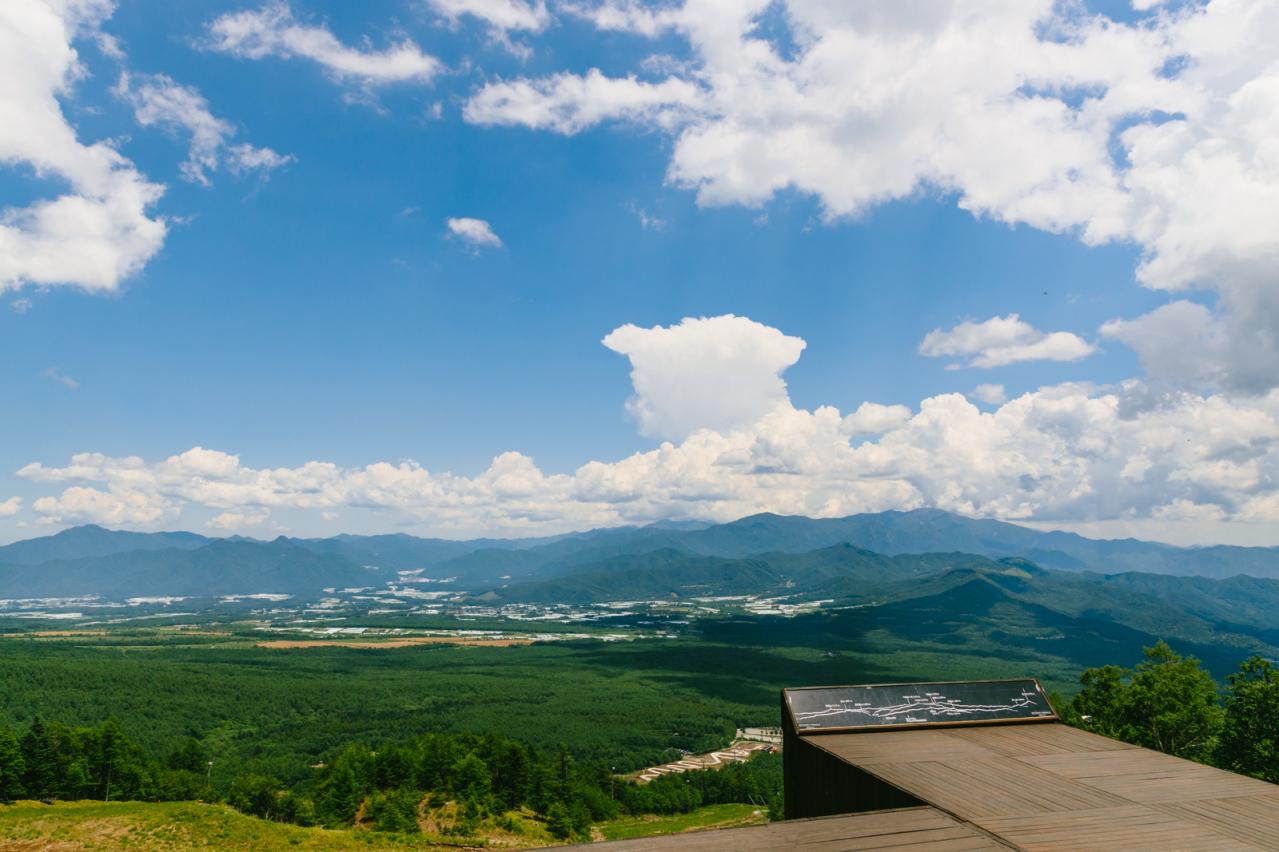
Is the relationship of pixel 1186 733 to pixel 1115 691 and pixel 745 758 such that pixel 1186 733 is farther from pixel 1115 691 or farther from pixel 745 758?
pixel 745 758

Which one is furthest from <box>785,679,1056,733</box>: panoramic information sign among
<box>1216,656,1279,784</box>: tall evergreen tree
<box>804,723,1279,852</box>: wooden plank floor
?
<box>1216,656,1279,784</box>: tall evergreen tree

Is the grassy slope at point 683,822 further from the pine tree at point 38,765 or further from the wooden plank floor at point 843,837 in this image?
the wooden plank floor at point 843,837

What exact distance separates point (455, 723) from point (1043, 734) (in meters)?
156

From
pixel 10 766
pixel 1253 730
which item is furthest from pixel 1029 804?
pixel 10 766

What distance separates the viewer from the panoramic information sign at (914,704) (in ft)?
94.4

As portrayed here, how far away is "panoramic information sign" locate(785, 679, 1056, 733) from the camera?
2877 centimetres

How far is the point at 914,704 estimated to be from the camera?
30.4 metres

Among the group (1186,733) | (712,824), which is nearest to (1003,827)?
(1186,733)

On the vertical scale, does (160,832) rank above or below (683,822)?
above

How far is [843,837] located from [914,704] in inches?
637

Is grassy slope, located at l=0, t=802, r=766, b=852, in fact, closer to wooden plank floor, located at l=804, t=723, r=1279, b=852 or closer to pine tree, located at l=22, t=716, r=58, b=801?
pine tree, located at l=22, t=716, r=58, b=801

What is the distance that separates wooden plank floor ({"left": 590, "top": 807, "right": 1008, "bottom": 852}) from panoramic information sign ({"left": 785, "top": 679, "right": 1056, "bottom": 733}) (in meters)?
10.6

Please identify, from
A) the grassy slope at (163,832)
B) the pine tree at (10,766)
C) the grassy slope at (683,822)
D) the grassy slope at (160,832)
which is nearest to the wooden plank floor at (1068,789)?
the grassy slope at (163,832)

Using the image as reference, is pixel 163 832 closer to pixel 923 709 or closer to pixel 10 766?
pixel 10 766
